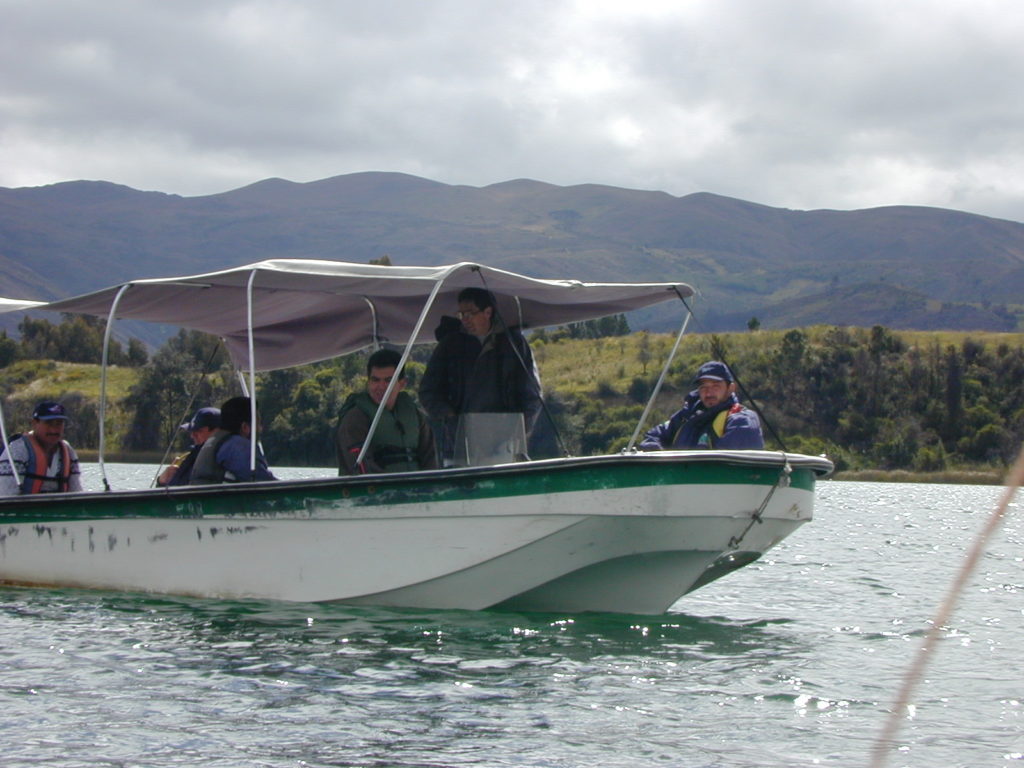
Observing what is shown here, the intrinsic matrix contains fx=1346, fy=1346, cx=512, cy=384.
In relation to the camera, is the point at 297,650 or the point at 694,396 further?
the point at 694,396

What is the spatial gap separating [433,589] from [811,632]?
345 cm

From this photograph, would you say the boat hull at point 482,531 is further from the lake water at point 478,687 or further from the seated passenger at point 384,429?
the seated passenger at point 384,429

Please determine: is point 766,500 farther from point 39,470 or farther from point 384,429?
point 39,470

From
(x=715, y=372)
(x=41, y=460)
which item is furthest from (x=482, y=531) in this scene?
(x=41, y=460)

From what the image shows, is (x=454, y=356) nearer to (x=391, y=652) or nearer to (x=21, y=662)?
(x=391, y=652)

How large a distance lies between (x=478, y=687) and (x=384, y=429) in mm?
2950

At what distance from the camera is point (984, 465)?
7856cm

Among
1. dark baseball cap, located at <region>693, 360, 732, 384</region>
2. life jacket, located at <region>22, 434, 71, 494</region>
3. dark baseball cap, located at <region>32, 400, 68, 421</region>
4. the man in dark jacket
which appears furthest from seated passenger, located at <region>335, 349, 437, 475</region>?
life jacket, located at <region>22, 434, 71, 494</region>

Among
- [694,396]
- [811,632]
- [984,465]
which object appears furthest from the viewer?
[984,465]

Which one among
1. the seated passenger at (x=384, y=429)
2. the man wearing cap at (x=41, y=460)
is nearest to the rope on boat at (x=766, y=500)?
the seated passenger at (x=384, y=429)

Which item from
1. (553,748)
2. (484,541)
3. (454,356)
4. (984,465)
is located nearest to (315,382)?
(454,356)

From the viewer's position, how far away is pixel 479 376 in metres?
10.5

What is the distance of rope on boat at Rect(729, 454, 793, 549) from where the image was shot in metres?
9.12

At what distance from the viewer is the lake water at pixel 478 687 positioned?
6.48m
